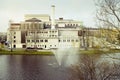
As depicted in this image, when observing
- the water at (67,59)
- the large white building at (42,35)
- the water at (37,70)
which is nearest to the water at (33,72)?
the water at (37,70)

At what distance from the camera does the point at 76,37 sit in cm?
8712

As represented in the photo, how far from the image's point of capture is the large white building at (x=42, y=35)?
8400 centimetres

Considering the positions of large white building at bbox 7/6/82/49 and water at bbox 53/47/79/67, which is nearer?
water at bbox 53/47/79/67

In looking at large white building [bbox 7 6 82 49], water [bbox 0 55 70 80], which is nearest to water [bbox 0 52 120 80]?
water [bbox 0 55 70 80]

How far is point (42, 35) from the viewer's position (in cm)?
8788

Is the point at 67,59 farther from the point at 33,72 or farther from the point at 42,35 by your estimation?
the point at 42,35

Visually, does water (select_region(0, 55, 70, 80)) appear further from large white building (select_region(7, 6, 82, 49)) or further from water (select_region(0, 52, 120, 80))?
large white building (select_region(7, 6, 82, 49))

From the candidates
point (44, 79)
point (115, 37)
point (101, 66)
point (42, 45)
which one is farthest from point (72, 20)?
point (115, 37)

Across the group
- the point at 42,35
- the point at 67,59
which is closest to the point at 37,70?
the point at 67,59

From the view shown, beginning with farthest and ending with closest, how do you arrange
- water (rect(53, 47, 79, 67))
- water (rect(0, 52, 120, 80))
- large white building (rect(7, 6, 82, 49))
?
large white building (rect(7, 6, 82, 49)) → water (rect(53, 47, 79, 67)) → water (rect(0, 52, 120, 80))

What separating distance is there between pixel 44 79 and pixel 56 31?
221 ft

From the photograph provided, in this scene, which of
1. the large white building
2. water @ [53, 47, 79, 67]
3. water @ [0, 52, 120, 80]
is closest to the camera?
water @ [0, 52, 120, 80]

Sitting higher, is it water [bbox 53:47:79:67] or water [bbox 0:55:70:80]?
water [bbox 53:47:79:67]

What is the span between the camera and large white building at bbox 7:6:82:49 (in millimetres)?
84000
